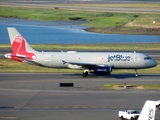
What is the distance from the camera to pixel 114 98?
60.4 meters

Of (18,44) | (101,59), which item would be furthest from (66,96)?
(18,44)

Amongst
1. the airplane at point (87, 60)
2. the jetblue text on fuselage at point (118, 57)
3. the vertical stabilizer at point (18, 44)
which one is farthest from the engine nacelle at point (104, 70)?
the vertical stabilizer at point (18, 44)

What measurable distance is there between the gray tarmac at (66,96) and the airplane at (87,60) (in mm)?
1327

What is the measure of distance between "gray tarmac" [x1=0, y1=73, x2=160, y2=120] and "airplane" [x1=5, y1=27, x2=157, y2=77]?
1327mm

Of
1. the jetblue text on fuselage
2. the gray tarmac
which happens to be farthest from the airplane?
the gray tarmac

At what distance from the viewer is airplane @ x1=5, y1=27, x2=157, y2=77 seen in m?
77.5

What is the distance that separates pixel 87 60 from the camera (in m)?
78.4

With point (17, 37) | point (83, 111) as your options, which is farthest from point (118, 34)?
point (83, 111)

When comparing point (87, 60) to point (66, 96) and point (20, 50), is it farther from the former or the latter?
point (66, 96)

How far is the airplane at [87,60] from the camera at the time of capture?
77500 mm

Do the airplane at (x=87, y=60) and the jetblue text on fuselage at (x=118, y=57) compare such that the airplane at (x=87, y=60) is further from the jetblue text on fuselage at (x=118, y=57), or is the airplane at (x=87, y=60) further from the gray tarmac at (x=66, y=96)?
the gray tarmac at (x=66, y=96)

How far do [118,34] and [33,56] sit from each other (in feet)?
249

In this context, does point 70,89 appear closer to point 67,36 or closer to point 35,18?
point 67,36

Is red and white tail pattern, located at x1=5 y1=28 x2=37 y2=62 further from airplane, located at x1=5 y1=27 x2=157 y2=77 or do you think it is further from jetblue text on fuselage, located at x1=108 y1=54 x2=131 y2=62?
jetblue text on fuselage, located at x1=108 y1=54 x2=131 y2=62
